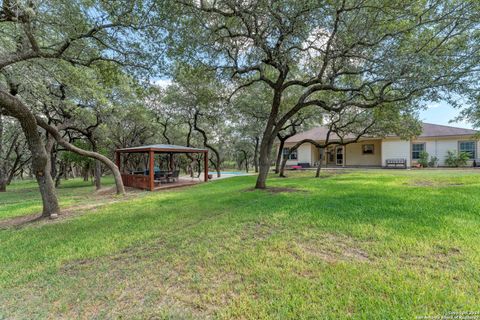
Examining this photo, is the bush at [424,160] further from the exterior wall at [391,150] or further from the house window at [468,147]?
the house window at [468,147]

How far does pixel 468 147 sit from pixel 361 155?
7.83m

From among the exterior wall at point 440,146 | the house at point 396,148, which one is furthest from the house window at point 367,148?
the exterior wall at point 440,146

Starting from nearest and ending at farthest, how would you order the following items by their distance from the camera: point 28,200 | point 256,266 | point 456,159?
1. point 256,266
2. point 28,200
3. point 456,159

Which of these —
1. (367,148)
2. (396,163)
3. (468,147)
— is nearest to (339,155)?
(367,148)

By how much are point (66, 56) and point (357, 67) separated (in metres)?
9.00

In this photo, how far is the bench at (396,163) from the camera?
1911cm

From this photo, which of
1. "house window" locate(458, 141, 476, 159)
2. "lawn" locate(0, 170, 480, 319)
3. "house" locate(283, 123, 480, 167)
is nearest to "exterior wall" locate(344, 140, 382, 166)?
"house" locate(283, 123, 480, 167)

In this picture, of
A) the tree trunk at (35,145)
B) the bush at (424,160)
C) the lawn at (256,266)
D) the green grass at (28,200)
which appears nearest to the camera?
the lawn at (256,266)

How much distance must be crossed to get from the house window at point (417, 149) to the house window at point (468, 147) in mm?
2440

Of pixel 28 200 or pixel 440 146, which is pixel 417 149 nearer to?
pixel 440 146

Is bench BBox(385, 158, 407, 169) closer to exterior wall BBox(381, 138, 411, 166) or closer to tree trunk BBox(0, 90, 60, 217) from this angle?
exterior wall BBox(381, 138, 411, 166)

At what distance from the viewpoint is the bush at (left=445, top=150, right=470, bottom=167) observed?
1742cm

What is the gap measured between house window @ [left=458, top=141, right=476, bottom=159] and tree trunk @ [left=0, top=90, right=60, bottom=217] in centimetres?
2686

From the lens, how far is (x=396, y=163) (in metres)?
19.3
